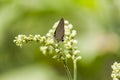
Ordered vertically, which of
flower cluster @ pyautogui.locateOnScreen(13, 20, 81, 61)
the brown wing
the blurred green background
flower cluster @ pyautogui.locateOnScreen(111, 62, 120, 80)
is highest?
the blurred green background

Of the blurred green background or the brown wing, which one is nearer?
the brown wing

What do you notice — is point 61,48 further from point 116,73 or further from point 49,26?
point 49,26

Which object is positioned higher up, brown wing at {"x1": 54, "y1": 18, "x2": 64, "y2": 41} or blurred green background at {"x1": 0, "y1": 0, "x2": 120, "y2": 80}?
blurred green background at {"x1": 0, "y1": 0, "x2": 120, "y2": 80}

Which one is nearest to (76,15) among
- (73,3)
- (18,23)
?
(73,3)

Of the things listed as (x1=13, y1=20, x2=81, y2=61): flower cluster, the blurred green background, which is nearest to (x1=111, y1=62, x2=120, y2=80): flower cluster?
(x1=13, y1=20, x2=81, y2=61): flower cluster

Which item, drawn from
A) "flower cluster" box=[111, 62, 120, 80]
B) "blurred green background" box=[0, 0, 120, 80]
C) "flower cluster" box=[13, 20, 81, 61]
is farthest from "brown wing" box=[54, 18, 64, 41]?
"blurred green background" box=[0, 0, 120, 80]

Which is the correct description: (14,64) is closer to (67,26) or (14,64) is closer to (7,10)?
(7,10)

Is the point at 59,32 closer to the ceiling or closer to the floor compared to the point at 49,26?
closer to the floor

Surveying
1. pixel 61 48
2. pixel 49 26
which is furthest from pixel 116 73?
pixel 49 26

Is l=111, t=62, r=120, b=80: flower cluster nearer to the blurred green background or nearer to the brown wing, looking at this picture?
the brown wing
